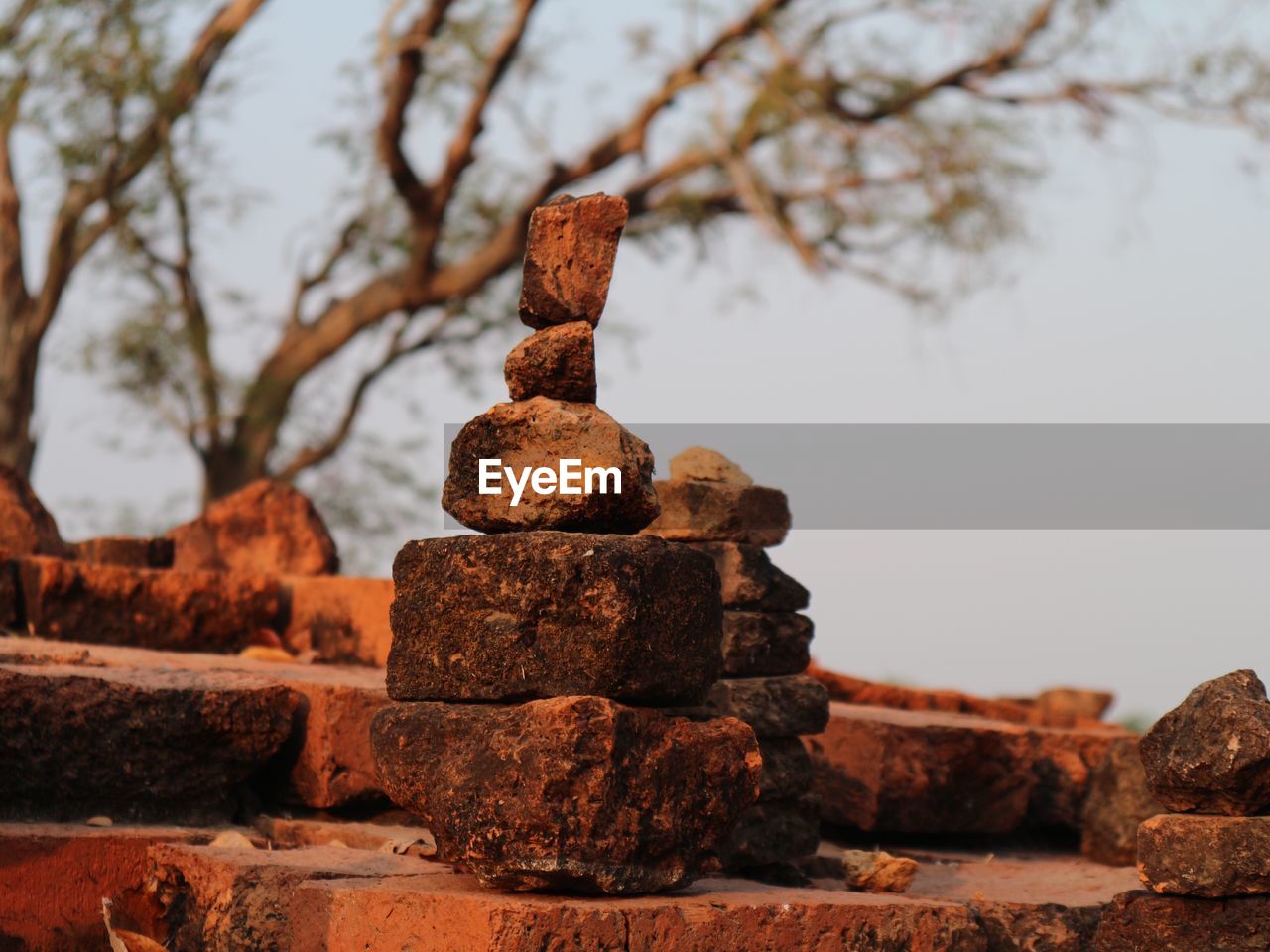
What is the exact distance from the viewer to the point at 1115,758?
7762 mm

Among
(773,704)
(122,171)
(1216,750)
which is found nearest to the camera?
(1216,750)

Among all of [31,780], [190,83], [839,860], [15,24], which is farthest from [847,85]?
[31,780]

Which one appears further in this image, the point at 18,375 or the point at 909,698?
the point at 18,375

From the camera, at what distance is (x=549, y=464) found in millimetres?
4695

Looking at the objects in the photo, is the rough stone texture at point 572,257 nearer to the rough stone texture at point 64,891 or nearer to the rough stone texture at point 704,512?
the rough stone texture at point 704,512

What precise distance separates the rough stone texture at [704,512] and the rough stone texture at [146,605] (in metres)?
2.90

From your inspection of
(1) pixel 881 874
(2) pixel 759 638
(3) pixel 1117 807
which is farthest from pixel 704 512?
(3) pixel 1117 807

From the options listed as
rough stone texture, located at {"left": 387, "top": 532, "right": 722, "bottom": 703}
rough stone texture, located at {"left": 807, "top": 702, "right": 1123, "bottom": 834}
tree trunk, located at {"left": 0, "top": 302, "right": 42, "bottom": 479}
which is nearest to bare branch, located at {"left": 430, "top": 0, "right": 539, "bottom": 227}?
tree trunk, located at {"left": 0, "top": 302, "right": 42, "bottom": 479}

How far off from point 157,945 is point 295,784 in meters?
1.36

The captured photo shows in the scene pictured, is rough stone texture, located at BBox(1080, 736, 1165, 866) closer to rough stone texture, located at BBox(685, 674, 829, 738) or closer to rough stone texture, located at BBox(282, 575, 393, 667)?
rough stone texture, located at BBox(685, 674, 829, 738)

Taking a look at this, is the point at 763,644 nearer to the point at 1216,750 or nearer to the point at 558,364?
the point at 1216,750

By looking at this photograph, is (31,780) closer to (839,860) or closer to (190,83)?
(839,860)

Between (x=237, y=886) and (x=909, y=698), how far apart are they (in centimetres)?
532

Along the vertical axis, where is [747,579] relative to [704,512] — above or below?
below
